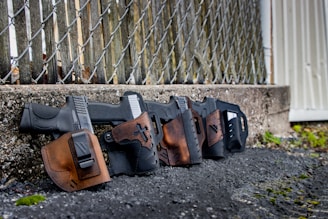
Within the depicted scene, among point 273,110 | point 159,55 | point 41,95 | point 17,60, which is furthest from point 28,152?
point 273,110

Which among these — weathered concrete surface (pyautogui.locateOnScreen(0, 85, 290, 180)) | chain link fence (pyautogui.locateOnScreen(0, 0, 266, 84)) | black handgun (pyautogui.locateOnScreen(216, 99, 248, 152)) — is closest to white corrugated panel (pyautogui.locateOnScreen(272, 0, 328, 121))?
chain link fence (pyautogui.locateOnScreen(0, 0, 266, 84))

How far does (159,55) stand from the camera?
2721mm

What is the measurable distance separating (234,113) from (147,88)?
646 mm

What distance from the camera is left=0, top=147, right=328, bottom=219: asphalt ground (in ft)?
4.73

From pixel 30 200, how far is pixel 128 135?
536mm

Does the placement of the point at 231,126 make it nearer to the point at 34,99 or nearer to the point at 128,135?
the point at 128,135

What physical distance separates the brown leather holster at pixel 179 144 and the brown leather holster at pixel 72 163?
0.63m

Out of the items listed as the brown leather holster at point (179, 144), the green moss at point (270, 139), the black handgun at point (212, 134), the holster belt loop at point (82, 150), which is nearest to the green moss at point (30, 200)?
the holster belt loop at point (82, 150)

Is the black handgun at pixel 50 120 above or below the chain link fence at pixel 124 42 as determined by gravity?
below

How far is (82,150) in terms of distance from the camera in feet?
5.32

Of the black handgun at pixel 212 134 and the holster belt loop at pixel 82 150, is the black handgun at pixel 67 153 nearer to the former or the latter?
the holster belt loop at pixel 82 150

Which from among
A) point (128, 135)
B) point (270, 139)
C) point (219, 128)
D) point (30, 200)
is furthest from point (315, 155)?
point (30, 200)

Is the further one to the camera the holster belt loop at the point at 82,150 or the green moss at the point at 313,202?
the green moss at the point at 313,202

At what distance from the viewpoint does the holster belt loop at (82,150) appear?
161 cm
